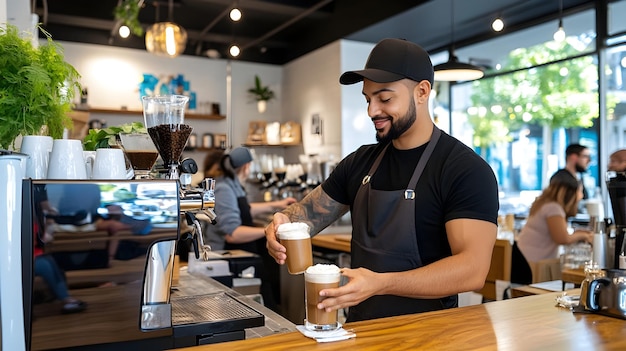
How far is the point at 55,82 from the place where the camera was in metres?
1.67

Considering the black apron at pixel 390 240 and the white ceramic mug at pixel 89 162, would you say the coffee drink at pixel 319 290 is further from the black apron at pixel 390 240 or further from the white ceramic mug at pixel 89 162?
the white ceramic mug at pixel 89 162

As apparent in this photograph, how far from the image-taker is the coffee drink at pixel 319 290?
1.35 m

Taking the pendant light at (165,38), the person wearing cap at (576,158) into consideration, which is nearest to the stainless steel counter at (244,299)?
the pendant light at (165,38)

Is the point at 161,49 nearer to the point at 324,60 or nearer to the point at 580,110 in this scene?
the point at 324,60

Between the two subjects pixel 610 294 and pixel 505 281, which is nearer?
pixel 610 294

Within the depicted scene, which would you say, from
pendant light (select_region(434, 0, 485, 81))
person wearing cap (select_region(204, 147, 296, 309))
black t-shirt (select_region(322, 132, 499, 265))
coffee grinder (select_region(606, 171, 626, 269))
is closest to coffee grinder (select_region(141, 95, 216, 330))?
black t-shirt (select_region(322, 132, 499, 265))

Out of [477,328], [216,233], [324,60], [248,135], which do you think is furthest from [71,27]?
[477,328]

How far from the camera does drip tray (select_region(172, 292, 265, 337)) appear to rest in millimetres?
1493

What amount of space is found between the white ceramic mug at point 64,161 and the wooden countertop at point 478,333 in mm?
516

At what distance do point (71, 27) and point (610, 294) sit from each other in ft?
23.2

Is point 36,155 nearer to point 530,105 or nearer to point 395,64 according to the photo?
point 395,64

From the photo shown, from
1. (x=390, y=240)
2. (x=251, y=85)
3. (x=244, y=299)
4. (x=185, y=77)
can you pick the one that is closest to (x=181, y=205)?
(x=244, y=299)

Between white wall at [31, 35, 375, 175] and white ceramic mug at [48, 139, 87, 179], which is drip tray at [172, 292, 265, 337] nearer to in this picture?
white ceramic mug at [48, 139, 87, 179]

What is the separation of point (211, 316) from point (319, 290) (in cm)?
41
